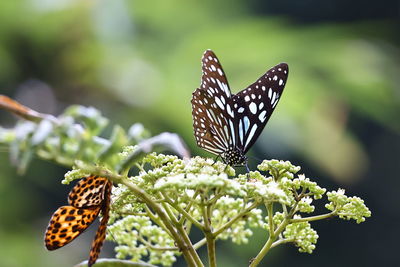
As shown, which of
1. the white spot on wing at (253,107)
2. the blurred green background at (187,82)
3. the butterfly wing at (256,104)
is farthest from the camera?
the blurred green background at (187,82)

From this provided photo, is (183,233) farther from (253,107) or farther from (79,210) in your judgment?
(253,107)

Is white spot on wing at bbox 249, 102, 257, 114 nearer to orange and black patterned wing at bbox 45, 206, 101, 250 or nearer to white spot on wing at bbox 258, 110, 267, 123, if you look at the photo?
white spot on wing at bbox 258, 110, 267, 123

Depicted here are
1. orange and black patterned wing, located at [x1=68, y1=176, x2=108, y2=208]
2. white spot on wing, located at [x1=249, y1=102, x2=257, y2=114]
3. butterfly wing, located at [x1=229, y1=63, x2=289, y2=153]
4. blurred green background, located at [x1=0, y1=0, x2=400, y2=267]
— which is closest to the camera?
orange and black patterned wing, located at [x1=68, y1=176, x2=108, y2=208]

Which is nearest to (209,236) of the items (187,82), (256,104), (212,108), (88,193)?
(88,193)

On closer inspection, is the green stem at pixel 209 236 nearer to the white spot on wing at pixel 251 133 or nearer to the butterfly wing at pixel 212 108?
the butterfly wing at pixel 212 108

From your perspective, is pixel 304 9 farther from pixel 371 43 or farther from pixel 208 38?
pixel 208 38

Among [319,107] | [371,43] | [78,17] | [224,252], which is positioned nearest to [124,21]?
[78,17]

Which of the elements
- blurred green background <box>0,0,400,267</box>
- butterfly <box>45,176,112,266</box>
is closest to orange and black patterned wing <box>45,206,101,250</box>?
butterfly <box>45,176,112,266</box>

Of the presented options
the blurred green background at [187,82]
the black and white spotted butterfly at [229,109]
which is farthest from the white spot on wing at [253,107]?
the blurred green background at [187,82]
